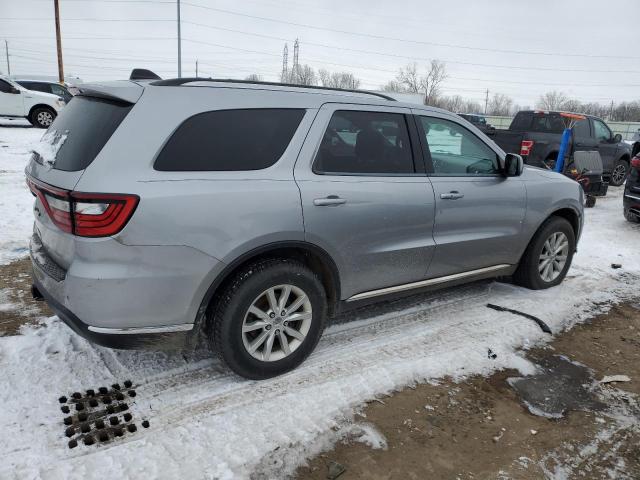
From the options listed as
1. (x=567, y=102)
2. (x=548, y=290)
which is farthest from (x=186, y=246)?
(x=567, y=102)

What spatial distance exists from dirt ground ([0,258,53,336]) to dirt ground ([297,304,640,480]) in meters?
2.59

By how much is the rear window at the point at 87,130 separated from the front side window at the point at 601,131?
11915 mm

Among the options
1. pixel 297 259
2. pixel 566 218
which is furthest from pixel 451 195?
pixel 566 218

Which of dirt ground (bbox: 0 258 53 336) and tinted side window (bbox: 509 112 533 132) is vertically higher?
tinted side window (bbox: 509 112 533 132)

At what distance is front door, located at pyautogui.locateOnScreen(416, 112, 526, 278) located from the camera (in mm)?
3939

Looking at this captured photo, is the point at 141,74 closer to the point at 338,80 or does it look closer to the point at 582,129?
the point at 582,129

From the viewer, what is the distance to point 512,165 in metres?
4.32

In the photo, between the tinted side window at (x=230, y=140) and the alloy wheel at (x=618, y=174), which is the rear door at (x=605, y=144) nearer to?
the alloy wheel at (x=618, y=174)

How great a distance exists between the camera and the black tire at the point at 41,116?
57.4 ft

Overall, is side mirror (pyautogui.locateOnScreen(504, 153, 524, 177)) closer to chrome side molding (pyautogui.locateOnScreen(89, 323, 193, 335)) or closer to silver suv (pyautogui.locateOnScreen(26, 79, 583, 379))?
silver suv (pyautogui.locateOnScreen(26, 79, 583, 379))

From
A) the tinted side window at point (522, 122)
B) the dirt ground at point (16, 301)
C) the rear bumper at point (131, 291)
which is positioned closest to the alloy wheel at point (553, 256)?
the rear bumper at point (131, 291)

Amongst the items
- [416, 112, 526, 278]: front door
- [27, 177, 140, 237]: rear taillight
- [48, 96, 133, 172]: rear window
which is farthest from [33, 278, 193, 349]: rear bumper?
[416, 112, 526, 278]: front door

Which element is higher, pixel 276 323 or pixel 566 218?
pixel 566 218

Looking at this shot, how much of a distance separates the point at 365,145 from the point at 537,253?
238 cm
